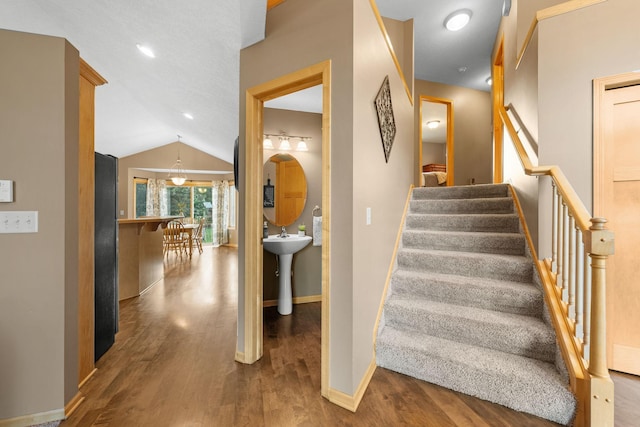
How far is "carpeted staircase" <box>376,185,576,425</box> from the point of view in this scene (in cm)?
152

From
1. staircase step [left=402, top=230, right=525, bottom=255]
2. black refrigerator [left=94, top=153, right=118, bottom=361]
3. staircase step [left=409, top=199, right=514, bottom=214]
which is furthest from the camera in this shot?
staircase step [left=409, top=199, right=514, bottom=214]

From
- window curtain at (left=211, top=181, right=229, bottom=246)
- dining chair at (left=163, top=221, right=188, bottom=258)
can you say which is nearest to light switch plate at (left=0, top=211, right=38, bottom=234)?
dining chair at (left=163, top=221, right=188, bottom=258)

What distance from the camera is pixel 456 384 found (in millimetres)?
1646

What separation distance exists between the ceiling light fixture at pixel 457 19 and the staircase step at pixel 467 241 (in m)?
2.88

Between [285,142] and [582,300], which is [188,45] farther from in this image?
[582,300]

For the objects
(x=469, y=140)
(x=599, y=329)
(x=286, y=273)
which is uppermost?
(x=469, y=140)

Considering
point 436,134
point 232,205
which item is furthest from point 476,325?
point 232,205

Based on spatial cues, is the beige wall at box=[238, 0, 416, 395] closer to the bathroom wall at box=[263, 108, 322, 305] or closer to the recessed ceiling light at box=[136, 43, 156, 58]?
the bathroom wall at box=[263, 108, 322, 305]

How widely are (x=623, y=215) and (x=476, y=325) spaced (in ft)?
4.45

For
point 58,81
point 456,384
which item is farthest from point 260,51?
point 456,384

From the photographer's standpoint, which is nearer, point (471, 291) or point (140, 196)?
point (471, 291)

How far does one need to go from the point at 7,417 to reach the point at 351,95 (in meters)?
2.59

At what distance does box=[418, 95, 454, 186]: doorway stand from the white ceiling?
50 centimetres

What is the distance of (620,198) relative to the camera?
1871 mm
